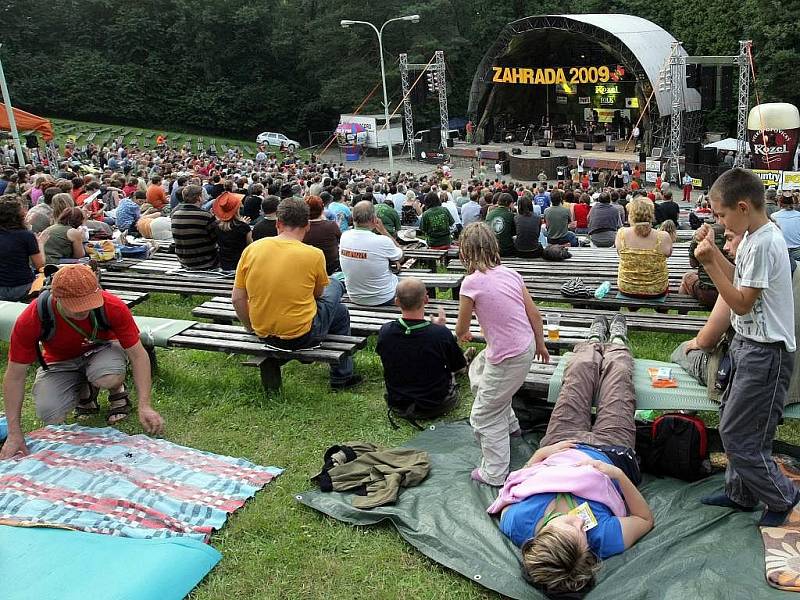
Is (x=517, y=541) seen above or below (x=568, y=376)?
below

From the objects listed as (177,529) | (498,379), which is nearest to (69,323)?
(177,529)

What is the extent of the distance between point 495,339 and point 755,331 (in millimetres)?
1309

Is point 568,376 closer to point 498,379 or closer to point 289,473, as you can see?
point 498,379

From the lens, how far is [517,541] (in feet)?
11.4

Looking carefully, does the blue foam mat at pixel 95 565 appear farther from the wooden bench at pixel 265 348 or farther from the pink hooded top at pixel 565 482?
the wooden bench at pixel 265 348

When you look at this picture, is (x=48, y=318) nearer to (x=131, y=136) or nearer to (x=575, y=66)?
(x=575, y=66)

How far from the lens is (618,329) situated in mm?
4961

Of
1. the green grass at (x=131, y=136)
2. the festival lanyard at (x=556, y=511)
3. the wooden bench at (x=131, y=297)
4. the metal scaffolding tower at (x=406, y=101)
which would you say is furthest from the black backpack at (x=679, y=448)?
the green grass at (x=131, y=136)

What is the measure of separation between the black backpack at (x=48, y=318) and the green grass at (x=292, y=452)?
765 mm

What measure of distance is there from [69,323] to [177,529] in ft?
5.62

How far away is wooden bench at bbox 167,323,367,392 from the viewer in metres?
5.21

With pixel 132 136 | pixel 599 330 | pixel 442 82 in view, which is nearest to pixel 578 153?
pixel 442 82

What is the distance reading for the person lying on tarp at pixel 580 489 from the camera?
308cm

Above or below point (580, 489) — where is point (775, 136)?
above
